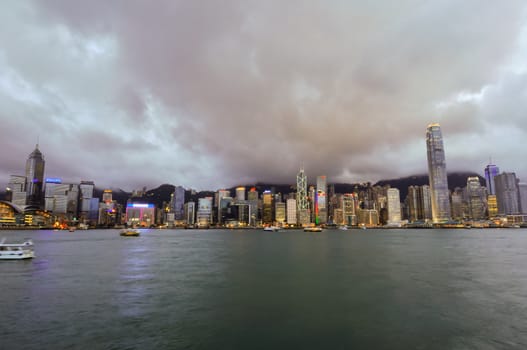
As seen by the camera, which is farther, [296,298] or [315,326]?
[296,298]

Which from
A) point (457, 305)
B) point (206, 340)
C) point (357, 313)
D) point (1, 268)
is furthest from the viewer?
point (1, 268)

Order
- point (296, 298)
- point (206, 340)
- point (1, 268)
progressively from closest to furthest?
point (206, 340) → point (296, 298) → point (1, 268)

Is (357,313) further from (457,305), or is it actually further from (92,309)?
(92,309)

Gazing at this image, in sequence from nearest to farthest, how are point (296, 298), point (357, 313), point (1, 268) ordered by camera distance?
1. point (357, 313)
2. point (296, 298)
3. point (1, 268)

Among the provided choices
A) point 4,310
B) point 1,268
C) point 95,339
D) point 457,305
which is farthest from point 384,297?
point 1,268

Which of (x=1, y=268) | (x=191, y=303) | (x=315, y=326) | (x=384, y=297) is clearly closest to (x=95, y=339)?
(x=191, y=303)

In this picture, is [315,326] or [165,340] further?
[315,326]

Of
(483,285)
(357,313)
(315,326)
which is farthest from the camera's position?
(483,285)

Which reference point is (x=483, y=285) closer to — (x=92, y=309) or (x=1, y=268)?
(x=92, y=309)

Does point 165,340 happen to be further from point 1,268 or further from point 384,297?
point 1,268
